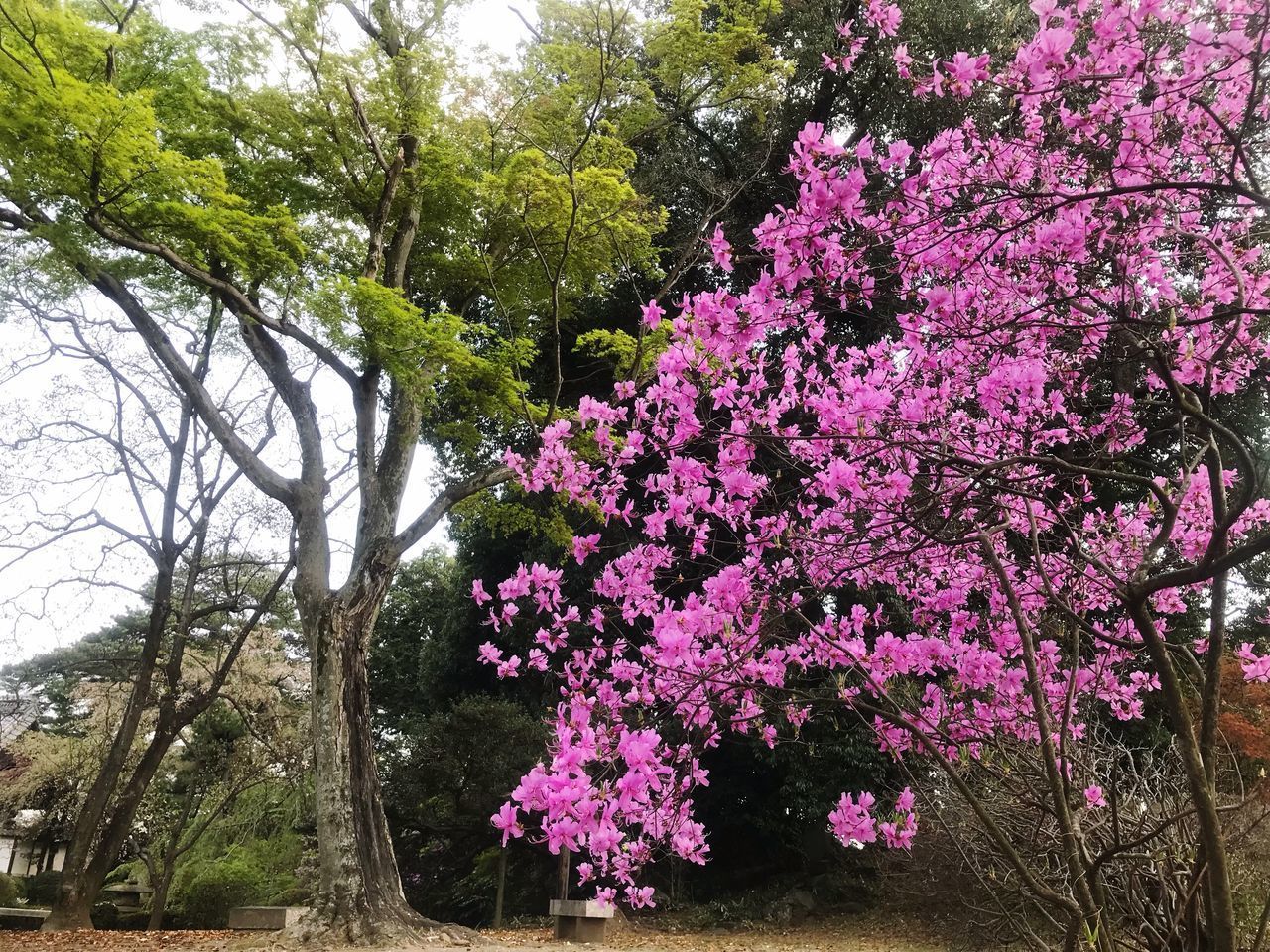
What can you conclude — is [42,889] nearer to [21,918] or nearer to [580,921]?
[21,918]

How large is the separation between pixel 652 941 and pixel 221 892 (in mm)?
8367

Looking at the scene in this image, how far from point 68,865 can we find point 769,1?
13.3m

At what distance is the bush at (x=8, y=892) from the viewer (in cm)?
1524

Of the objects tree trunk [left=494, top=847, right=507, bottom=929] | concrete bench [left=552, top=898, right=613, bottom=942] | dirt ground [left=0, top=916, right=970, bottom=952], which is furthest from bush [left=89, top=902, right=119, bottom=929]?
concrete bench [left=552, top=898, right=613, bottom=942]

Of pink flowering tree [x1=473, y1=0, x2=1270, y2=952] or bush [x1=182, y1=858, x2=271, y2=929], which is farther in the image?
bush [x1=182, y1=858, x2=271, y2=929]

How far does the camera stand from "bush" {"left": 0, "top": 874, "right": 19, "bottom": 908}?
50.0 ft

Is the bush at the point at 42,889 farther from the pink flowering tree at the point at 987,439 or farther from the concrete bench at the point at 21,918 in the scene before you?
the pink flowering tree at the point at 987,439

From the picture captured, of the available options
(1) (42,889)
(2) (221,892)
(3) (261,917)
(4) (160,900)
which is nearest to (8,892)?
(1) (42,889)

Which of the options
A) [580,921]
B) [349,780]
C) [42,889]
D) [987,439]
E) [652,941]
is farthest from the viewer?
[42,889]

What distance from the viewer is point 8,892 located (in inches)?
612

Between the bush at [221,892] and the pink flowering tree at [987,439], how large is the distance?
42.3 ft

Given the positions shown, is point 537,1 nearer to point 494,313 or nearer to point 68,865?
point 494,313

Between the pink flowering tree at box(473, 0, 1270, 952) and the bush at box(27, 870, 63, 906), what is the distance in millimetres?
18635

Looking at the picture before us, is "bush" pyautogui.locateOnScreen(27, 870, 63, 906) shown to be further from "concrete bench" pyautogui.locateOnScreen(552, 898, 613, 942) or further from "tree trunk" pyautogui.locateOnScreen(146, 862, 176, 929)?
"concrete bench" pyautogui.locateOnScreen(552, 898, 613, 942)
